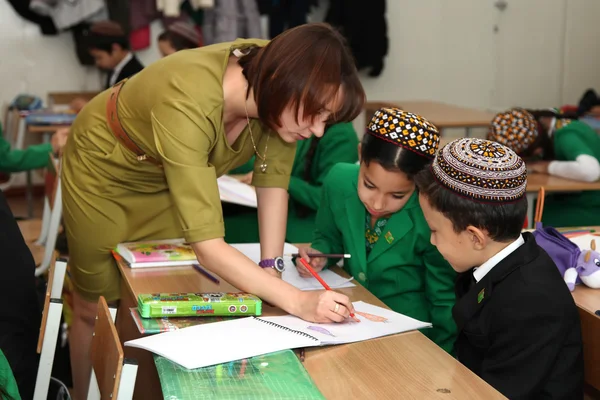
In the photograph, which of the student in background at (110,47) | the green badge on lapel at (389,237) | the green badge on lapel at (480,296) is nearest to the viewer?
the green badge on lapel at (480,296)

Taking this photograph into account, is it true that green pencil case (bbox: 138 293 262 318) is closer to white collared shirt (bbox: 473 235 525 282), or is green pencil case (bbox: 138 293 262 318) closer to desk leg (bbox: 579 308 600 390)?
white collared shirt (bbox: 473 235 525 282)

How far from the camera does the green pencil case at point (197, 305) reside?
5.01ft

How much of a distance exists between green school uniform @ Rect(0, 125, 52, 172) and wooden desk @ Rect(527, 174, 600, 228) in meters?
2.31

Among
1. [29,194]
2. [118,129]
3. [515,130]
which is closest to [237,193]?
[118,129]

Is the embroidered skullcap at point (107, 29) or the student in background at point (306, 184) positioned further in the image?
the embroidered skullcap at point (107, 29)

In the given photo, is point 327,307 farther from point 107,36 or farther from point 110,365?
point 107,36

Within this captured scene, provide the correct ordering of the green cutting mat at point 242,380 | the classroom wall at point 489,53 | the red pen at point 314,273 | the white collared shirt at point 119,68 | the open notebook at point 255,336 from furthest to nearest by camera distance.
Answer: the classroom wall at point 489,53 < the white collared shirt at point 119,68 < the red pen at point 314,273 < the open notebook at point 255,336 < the green cutting mat at point 242,380

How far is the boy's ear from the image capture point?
1541 mm

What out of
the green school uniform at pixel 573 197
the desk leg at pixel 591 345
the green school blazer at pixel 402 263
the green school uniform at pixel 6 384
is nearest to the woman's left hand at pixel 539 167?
the green school uniform at pixel 573 197

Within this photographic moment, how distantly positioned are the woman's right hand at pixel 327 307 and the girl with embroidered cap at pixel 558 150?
2.00m

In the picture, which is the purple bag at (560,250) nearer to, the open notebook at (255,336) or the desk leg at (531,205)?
the open notebook at (255,336)

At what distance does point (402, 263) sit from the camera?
196 cm

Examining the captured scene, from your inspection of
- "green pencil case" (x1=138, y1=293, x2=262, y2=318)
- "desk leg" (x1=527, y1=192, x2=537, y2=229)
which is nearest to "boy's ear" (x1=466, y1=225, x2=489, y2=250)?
"green pencil case" (x1=138, y1=293, x2=262, y2=318)

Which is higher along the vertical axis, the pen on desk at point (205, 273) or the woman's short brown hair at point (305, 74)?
the woman's short brown hair at point (305, 74)
